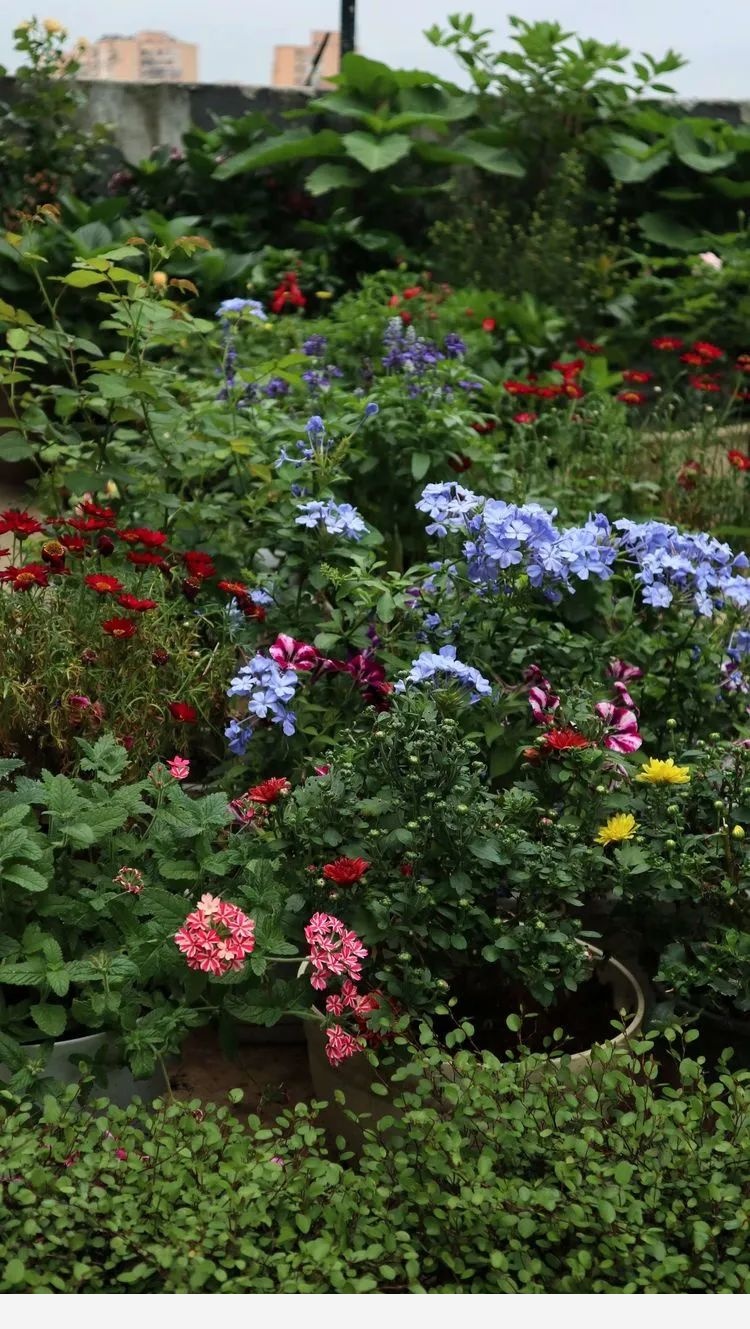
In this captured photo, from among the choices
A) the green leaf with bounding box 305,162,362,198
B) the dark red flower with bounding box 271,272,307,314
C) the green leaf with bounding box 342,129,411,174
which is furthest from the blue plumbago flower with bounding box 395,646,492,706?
the green leaf with bounding box 305,162,362,198

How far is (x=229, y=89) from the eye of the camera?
7.18 metres

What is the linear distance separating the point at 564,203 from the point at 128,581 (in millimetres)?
4128

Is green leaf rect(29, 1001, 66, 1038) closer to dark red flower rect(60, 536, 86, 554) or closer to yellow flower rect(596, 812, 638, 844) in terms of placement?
yellow flower rect(596, 812, 638, 844)

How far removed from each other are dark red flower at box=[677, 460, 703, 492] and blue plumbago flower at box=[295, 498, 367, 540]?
6.46ft

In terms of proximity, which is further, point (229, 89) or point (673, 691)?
point (229, 89)

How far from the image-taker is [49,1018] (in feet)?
7.25

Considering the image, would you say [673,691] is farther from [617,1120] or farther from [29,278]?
[29,278]

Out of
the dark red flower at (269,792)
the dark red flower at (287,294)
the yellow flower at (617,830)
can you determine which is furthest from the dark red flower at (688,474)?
the dark red flower at (269,792)

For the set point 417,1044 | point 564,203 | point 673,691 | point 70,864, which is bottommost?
point 417,1044

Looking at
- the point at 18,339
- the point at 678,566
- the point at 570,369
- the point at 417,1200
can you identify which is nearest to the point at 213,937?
the point at 417,1200

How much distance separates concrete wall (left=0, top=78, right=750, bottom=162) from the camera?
22.7ft

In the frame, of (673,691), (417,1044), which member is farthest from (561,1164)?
(673,691)

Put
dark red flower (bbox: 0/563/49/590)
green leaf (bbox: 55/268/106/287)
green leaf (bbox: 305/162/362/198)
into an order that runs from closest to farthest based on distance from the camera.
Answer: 1. dark red flower (bbox: 0/563/49/590)
2. green leaf (bbox: 55/268/106/287)
3. green leaf (bbox: 305/162/362/198)

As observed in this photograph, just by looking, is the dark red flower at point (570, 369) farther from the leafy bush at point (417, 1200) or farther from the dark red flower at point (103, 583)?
the leafy bush at point (417, 1200)
